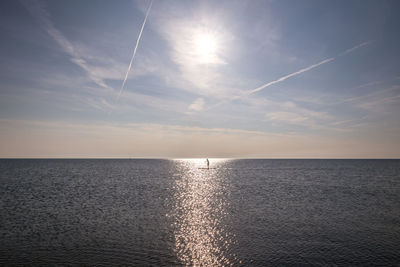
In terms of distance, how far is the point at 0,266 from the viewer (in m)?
15.4

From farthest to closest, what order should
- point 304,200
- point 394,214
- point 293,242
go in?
point 304,200
point 394,214
point 293,242

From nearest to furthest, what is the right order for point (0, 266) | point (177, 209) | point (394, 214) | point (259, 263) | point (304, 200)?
point (0, 266) → point (259, 263) → point (394, 214) → point (177, 209) → point (304, 200)

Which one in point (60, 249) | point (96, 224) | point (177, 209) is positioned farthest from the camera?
point (177, 209)

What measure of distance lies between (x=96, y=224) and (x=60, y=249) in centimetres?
778

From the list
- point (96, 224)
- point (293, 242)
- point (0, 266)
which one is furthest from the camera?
point (96, 224)

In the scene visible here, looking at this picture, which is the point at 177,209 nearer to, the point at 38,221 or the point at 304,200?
the point at 38,221

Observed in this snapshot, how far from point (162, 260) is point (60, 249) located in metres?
9.62

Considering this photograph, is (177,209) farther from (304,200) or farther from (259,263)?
(304,200)

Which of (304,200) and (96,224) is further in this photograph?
(304,200)

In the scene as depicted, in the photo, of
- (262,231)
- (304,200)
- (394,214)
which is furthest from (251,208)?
(394,214)

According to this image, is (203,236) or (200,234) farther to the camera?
(200,234)

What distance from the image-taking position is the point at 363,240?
21234 millimetres

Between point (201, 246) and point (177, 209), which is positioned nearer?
point (201, 246)

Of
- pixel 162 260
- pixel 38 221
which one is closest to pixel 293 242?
pixel 162 260
